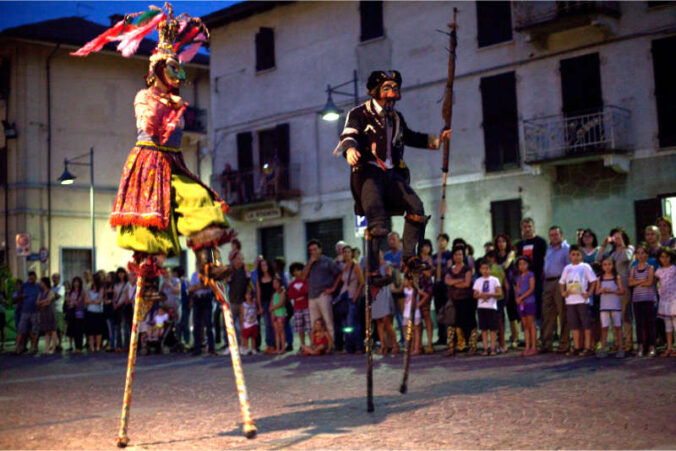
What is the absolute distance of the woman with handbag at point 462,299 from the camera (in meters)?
12.6

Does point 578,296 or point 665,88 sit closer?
point 578,296

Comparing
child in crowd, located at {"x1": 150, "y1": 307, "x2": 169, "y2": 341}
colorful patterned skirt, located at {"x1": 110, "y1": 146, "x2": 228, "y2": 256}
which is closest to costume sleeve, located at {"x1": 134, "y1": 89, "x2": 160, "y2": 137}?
colorful patterned skirt, located at {"x1": 110, "y1": 146, "x2": 228, "y2": 256}

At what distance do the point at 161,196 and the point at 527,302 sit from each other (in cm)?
793

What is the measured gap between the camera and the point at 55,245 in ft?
110

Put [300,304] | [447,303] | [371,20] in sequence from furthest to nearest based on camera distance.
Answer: [371,20] < [300,304] < [447,303]

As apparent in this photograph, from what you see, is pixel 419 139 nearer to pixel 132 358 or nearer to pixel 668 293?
pixel 132 358

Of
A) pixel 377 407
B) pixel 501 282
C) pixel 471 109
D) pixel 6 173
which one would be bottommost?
pixel 377 407

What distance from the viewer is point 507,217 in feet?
73.8

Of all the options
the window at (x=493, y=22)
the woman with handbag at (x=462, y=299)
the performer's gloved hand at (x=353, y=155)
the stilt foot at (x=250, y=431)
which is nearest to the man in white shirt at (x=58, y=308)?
the woman with handbag at (x=462, y=299)

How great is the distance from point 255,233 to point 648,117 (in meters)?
13.9

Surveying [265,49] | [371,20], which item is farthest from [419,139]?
[265,49]

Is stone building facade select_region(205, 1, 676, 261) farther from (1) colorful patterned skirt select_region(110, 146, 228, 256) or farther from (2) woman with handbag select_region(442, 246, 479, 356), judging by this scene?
(1) colorful patterned skirt select_region(110, 146, 228, 256)

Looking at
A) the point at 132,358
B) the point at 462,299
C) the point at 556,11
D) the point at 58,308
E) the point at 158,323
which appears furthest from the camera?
the point at 556,11

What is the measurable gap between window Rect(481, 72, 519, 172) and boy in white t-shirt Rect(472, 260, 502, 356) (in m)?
10.4
